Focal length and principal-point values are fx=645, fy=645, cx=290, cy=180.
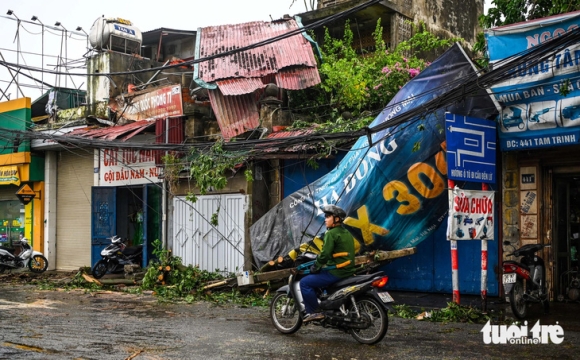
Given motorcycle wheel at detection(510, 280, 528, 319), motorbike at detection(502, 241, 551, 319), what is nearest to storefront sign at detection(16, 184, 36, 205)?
motorbike at detection(502, 241, 551, 319)

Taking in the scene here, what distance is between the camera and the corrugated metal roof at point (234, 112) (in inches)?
637

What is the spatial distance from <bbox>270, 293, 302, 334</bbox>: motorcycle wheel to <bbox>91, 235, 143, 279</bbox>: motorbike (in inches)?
384

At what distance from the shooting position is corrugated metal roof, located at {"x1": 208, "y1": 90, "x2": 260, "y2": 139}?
1619 cm

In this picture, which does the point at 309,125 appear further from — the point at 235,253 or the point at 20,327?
the point at 20,327

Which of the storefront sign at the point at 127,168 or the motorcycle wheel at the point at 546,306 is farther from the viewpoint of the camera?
the storefront sign at the point at 127,168

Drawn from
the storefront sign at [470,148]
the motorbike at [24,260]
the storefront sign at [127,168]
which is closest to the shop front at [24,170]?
the motorbike at [24,260]

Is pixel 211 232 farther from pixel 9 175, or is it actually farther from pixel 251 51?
pixel 9 175

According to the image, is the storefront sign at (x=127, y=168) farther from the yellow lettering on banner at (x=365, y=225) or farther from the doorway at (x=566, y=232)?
the doorway at (x=566, y=232)

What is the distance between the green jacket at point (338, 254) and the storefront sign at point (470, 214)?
2.48 metres

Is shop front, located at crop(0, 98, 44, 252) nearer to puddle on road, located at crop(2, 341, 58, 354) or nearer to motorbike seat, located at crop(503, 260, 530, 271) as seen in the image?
puddle on road, located at crop(2, 341, 58, 354)

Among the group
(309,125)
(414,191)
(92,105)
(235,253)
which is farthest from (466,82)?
(92,105)

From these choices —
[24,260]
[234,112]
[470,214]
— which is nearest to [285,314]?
[470,214]

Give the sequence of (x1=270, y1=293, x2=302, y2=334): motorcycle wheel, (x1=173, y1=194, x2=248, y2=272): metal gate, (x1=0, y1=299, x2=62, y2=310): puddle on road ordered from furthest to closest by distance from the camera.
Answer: (x1=173, y1=194, x2=248, y2=272): metal gate
(x1=0, y1=299, x2=62, y2=310): puddle on road
(x1=270, y1=293, x2=302, y2=334): motorcycle wheel

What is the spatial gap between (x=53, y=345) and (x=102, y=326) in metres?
1.67
